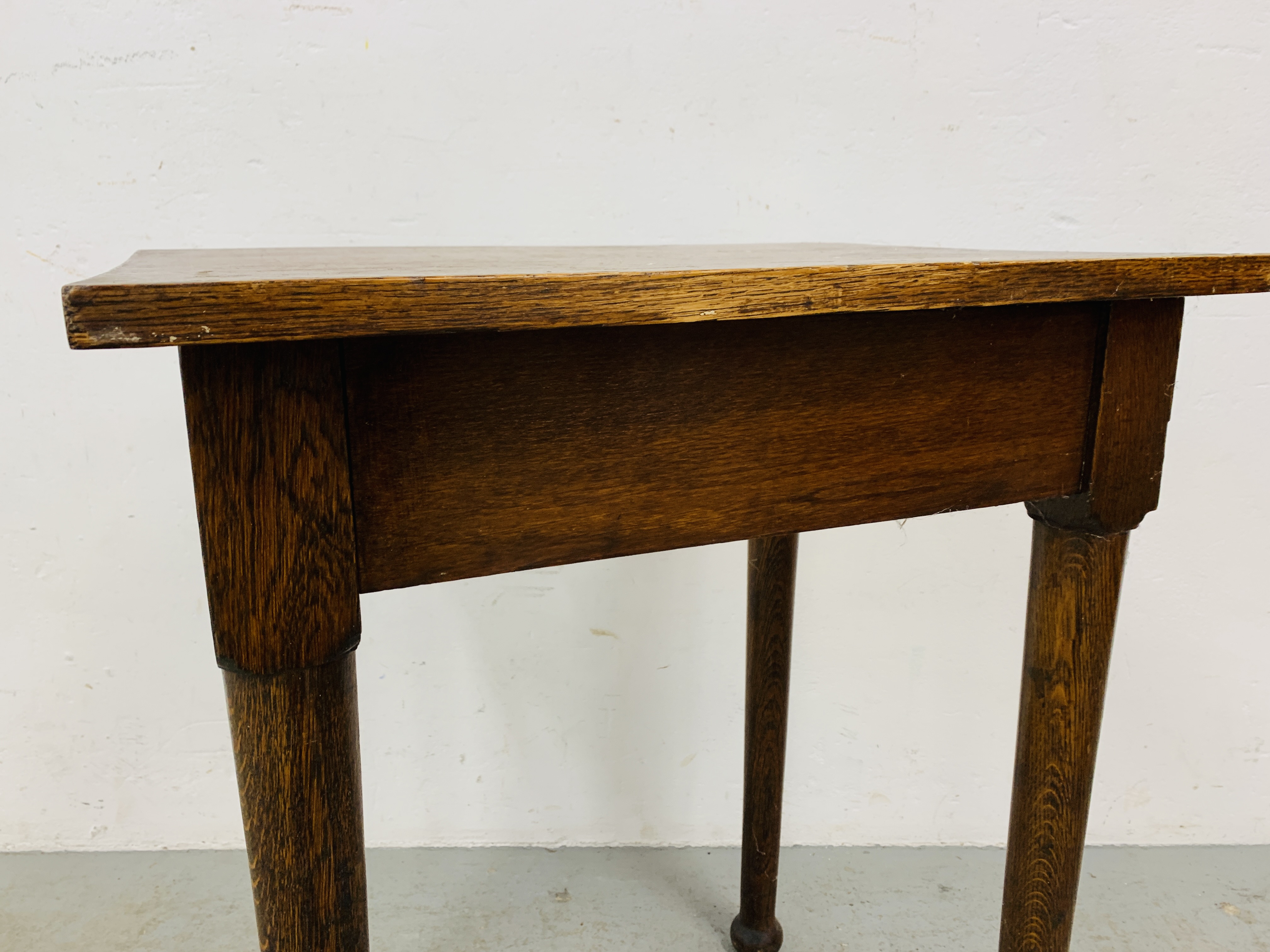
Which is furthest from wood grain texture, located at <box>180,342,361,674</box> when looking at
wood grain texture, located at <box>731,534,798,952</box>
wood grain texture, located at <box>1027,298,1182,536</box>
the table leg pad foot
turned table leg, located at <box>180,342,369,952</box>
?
the table leg pad foot

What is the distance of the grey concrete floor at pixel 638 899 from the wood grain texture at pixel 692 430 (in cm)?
88

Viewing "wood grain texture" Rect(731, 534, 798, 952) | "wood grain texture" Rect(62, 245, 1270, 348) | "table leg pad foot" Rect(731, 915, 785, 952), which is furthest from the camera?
"table leg pad foot" Rect(731, 915, 785, 952)

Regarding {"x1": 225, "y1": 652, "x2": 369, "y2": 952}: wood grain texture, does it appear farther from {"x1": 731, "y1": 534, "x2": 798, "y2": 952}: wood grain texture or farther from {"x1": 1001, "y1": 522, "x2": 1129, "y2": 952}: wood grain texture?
{"x1": 731, "y1": 534, "x2": 798, "y2": 952}: wood grain texture

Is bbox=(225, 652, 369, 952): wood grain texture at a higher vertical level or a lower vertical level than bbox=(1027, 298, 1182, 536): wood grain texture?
lower

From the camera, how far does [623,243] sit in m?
1.35

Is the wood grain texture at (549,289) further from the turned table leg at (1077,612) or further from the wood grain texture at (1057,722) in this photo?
the wood grain texture at (1057,722)

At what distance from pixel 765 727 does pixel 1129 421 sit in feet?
1.94

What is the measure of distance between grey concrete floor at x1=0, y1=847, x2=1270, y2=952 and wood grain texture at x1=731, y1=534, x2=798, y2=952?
3.1 inches

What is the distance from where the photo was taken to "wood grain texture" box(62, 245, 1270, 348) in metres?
0.39

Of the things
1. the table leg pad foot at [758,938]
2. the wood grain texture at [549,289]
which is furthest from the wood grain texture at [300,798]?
the table leg pad foot at [758,938]

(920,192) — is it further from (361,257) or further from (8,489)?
(8,489)

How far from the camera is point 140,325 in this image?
0.39 m

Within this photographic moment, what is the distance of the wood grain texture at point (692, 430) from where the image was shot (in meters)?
0.49

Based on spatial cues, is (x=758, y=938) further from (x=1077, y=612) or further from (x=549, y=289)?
(x=549, y=289)
